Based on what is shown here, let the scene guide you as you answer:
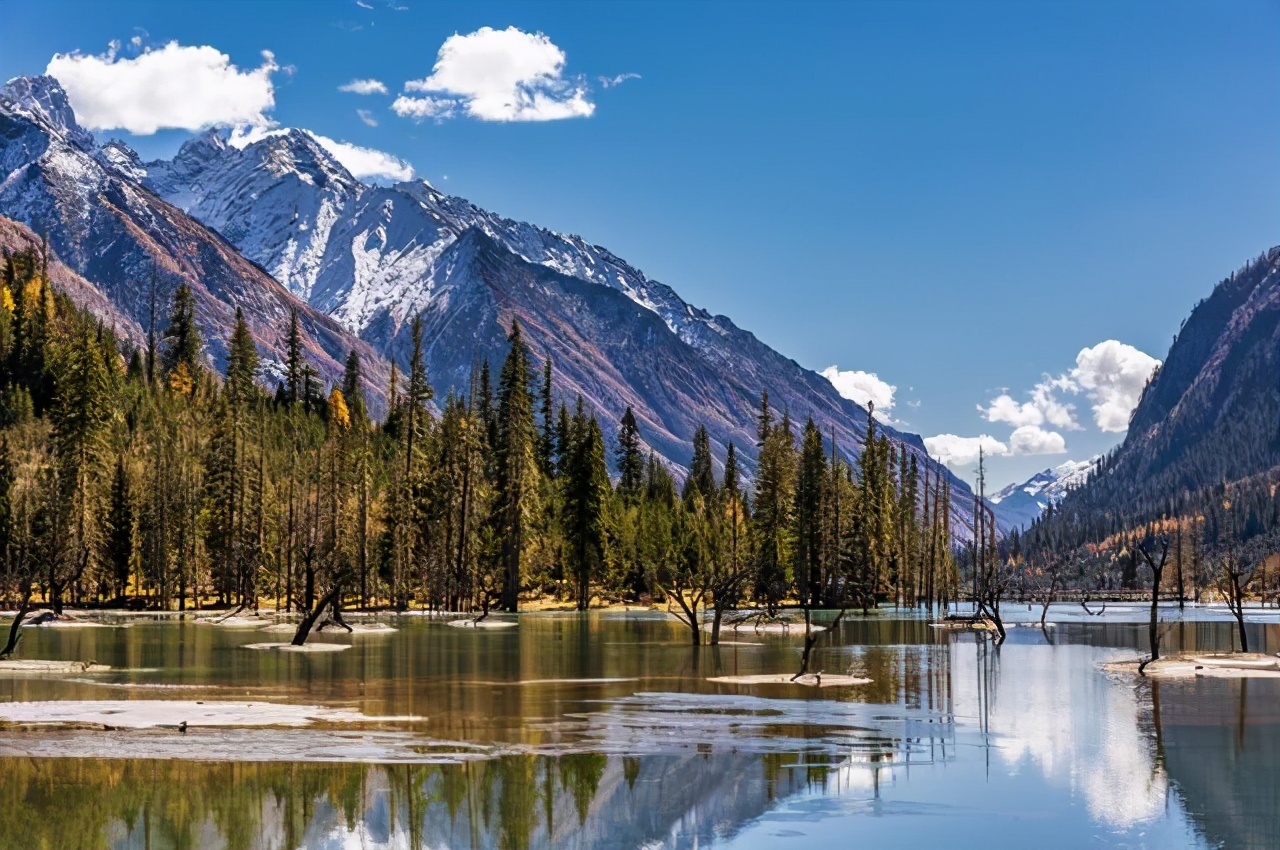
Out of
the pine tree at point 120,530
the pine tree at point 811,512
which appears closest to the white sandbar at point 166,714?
the pine tree at point 120,530

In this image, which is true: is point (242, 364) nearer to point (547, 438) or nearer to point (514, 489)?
point (547, 438)

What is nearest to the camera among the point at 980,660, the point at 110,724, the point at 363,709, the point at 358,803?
the point at 358,803

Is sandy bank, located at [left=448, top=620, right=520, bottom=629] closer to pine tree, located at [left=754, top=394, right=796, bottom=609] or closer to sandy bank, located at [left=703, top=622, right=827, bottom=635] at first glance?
sandy bank, located at [left=703, top=622, right=827, bottom=635]

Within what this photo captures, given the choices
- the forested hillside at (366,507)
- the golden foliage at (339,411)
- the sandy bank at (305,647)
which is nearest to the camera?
the sandy bank at (305,647)

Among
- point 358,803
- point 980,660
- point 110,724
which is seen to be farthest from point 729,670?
point 358,803

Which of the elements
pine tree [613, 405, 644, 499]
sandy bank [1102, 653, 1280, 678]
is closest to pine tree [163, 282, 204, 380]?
pine tree [613, 405, 644, 499]

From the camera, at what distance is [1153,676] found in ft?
207

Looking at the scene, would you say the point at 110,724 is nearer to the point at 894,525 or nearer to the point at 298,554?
the point at 298,554

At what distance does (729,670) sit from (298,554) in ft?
217

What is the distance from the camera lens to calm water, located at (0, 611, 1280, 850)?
1091 inches

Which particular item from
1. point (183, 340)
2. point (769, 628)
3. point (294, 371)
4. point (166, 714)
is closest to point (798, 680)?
point (166, 714)

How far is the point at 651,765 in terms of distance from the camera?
34.3 metres

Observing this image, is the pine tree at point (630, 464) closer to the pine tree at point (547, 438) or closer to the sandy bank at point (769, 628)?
the pine tree at point (547, 438)

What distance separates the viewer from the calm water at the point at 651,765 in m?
27.7
